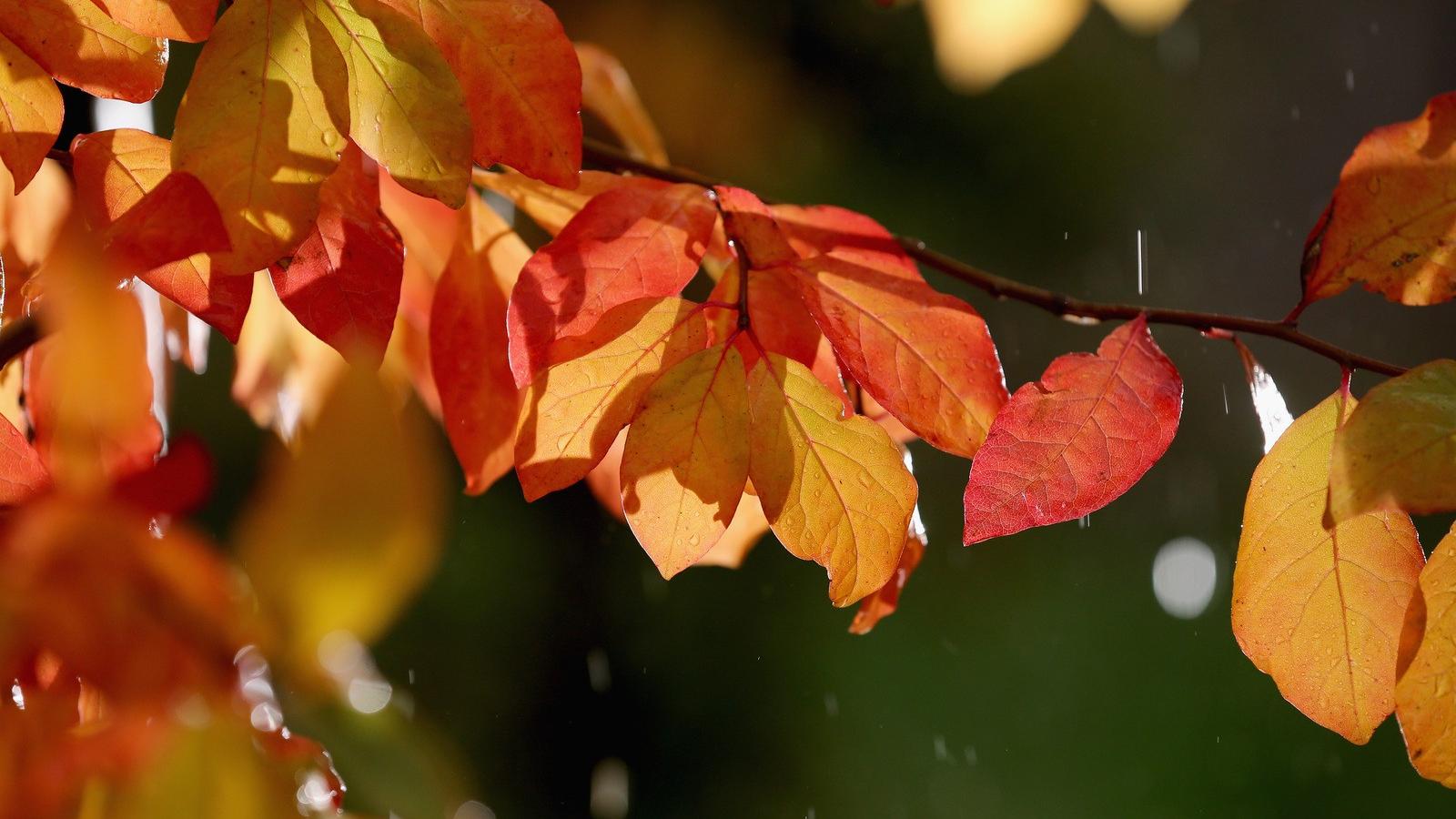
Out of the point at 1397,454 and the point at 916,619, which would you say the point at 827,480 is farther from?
the point at 916,619

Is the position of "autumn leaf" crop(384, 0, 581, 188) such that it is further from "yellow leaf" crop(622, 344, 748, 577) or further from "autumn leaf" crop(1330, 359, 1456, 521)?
"autumn leaf" crop(1330, 359, 1456, 521)

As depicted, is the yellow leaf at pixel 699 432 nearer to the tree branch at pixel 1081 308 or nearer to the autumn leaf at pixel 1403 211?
the tree branch at pixel 1081 308

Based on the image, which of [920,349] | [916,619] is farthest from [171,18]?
[916,619]

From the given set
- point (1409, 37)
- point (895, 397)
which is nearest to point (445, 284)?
point (895, 397)

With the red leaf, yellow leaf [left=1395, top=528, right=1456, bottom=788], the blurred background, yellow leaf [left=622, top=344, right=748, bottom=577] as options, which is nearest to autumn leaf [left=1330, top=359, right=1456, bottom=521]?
yellow leaf [left=1395, top=528, right=1456, bottom=788]

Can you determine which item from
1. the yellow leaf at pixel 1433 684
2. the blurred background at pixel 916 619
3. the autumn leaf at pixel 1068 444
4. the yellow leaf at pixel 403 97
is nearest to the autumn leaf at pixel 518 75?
the yellow leaf at pixel 403 97

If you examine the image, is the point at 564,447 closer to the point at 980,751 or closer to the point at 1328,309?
the point at 980,751

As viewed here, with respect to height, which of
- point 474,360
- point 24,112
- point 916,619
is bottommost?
point 916,619
